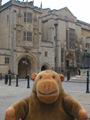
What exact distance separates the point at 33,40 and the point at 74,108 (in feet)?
89.1


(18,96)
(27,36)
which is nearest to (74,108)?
(18,96)

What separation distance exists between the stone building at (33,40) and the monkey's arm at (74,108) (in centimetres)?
1978

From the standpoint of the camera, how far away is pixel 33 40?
2953cm

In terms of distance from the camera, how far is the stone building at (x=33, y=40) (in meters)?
27.2

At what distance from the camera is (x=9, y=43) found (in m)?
27.3

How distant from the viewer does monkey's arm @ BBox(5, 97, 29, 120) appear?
2.64 metres

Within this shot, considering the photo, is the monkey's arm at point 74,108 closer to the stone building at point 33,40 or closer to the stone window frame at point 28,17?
the stone building at point 33,40


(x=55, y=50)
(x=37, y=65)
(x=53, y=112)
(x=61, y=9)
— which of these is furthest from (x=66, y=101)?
(x=61, y=9)

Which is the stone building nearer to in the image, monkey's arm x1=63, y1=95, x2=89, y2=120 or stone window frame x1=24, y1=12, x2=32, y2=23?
stone window frame x1=24, y1=12, x2=32, y2=23

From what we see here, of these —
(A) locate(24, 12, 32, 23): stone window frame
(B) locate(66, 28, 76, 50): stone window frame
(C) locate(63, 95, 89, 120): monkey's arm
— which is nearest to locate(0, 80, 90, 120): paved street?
(C) locate(63, 95, 89, 120): monkey's arm

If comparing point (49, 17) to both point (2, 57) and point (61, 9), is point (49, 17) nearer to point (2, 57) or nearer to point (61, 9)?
point (61, 9)

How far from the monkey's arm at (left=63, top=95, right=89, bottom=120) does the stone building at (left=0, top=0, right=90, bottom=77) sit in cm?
1978

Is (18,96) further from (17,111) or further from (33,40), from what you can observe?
(33,40)

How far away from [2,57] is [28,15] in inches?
333
